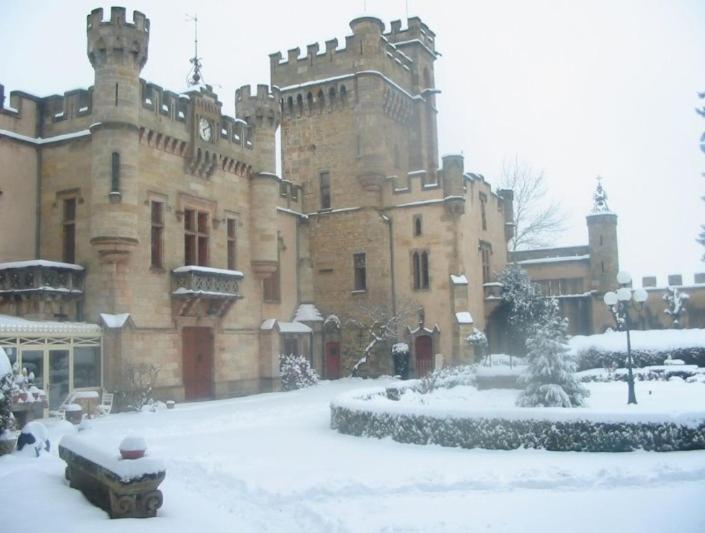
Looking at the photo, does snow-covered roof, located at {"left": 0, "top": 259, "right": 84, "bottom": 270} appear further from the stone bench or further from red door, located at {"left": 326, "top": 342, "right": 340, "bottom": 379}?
red door, located at {"left": 326, "top": 342, "right": 340, "bottom": 379}

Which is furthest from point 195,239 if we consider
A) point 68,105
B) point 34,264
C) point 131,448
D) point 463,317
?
point 131,448

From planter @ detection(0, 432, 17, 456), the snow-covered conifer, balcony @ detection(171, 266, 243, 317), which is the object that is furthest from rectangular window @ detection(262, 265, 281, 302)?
the snow-covered conifer

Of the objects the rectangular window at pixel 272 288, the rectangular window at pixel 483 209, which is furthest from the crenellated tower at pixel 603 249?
the rectangular window at pixel 272 288

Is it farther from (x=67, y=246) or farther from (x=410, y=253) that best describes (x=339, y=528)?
(x=410, y=253)

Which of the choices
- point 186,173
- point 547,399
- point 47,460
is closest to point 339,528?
point 47,460

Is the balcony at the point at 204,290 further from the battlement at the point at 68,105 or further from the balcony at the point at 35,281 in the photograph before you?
the battlement at the point at 68,105

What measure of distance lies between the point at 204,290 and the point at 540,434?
1570cm

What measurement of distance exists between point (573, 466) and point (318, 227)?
2685cm

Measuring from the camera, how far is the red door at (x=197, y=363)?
27.0m

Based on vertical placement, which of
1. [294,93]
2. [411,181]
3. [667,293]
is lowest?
[667,293]

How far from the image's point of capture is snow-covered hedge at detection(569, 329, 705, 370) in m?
27.9

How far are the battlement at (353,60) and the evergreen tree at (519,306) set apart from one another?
40.5 feet

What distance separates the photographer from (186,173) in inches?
1086

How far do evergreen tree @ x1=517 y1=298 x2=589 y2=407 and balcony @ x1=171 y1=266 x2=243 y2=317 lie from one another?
→ 1357 cm
